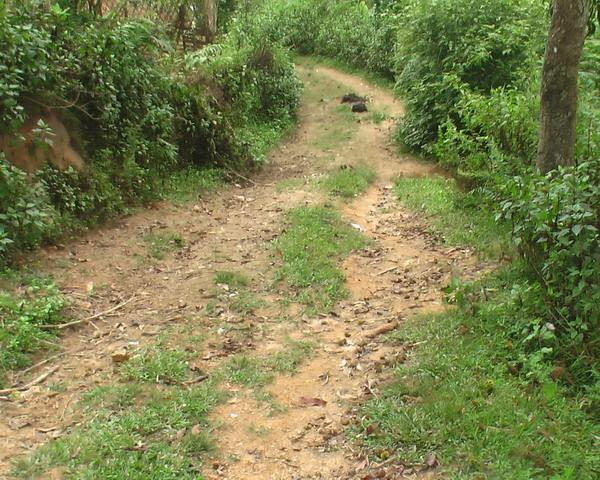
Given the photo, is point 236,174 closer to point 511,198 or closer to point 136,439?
point 511,198

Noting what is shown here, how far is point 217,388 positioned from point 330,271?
2.49 m

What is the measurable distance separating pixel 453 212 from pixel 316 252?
7.82 ft

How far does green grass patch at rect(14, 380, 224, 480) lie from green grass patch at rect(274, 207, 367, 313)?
2.03m

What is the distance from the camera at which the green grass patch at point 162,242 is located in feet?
24.1

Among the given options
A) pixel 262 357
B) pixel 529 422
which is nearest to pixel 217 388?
pixel 262 357

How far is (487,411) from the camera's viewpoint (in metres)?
3.89

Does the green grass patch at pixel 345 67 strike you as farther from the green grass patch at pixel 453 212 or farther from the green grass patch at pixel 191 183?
the green grass patch at pixel 191 183

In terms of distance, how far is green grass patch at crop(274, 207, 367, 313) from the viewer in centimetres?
636

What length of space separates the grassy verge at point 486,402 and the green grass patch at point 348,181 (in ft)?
16.0

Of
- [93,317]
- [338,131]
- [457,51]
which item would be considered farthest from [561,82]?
[338,131]

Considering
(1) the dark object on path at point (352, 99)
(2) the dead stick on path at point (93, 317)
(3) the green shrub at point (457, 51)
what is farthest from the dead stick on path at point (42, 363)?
(1) the dark object on path at point (352, 99)

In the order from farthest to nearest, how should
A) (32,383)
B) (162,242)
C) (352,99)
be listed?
(352,99), (162,242), (32,383)

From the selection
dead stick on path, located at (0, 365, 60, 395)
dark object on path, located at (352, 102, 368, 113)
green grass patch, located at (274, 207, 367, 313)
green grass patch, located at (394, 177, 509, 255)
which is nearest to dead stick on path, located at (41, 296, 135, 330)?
dead stick on path, located at (0, 365, 60, 395)

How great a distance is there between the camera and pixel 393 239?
8180mm
